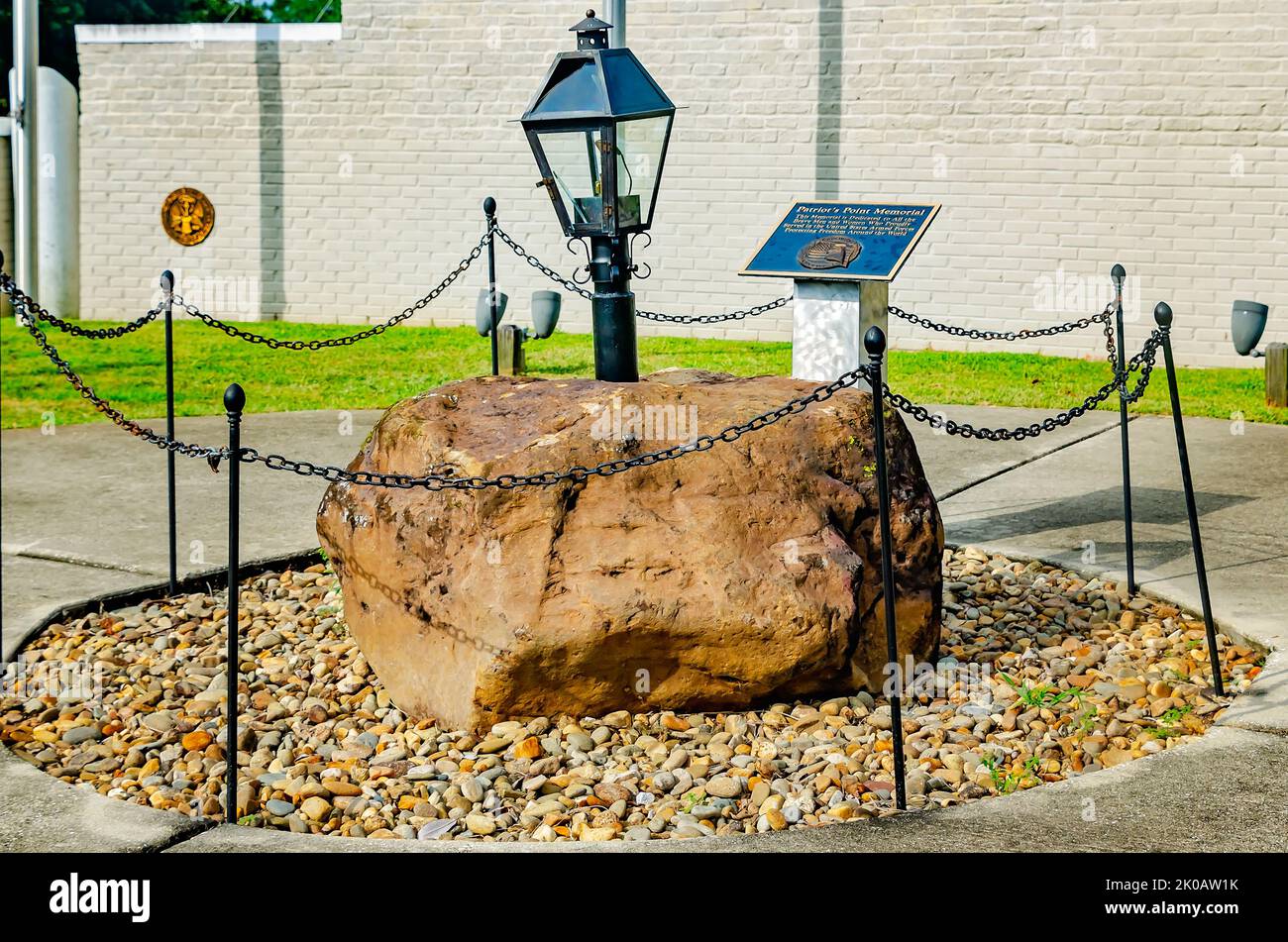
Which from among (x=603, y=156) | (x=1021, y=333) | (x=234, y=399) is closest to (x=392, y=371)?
(x=1021, y=333)

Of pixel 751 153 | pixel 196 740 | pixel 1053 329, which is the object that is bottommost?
pixel 196 740

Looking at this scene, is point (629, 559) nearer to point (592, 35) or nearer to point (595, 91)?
point (595, 91)

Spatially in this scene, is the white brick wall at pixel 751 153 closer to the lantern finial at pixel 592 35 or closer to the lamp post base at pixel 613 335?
the lantern finial at pixel 592 35

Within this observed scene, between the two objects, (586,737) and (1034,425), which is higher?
(1034,425)

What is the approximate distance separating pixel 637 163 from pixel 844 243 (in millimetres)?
1333

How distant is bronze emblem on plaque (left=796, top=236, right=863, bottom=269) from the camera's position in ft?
20.9

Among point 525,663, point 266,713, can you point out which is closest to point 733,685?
point 525,663

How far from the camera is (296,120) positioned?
13.8 m

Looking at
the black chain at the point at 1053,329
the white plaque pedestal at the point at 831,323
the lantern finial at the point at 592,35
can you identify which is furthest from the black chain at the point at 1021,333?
the lantern finial at the point at 592,35

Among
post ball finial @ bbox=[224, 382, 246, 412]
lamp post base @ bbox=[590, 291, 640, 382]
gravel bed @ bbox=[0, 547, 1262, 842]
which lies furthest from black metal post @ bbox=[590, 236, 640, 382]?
post ball finial @ bbox=[224, 382, 246, 412]

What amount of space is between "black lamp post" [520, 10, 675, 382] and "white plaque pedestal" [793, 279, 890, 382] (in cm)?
121

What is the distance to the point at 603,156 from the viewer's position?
534 cm

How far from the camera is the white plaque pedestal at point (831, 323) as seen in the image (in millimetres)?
6418

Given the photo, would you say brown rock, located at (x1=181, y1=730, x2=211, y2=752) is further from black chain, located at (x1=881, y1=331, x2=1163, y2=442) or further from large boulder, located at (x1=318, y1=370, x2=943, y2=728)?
black chain, located at (x1=881, y1=331, x2=1163, y2=442)
